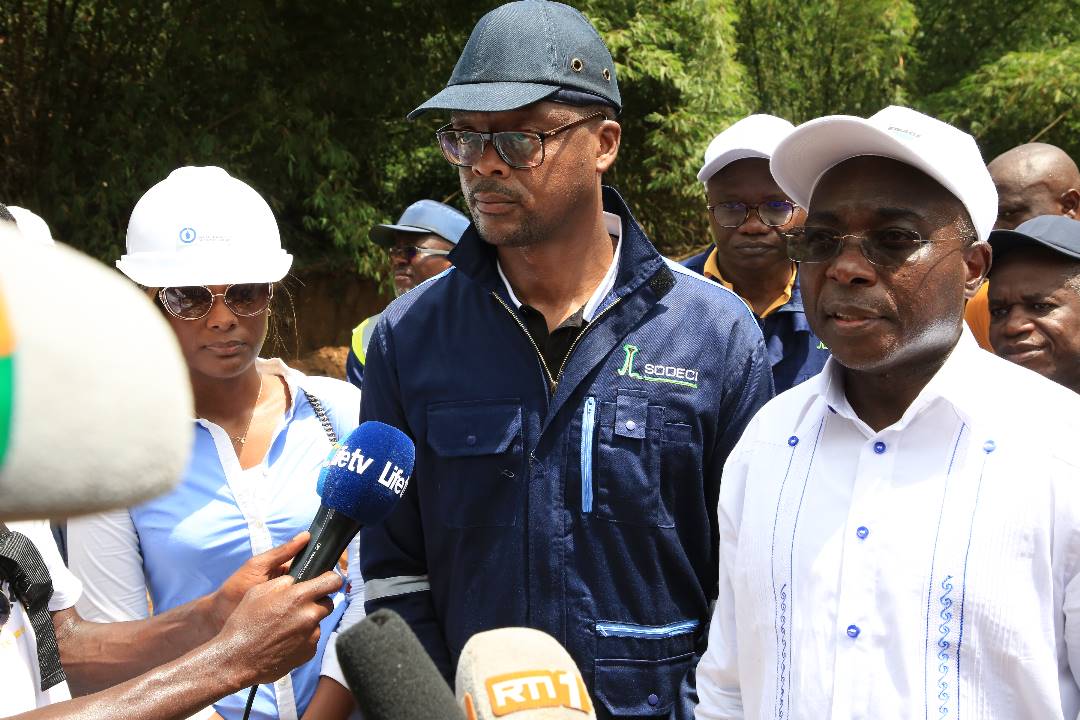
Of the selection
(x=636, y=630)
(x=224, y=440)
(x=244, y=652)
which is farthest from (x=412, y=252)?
(x=244, y=652)

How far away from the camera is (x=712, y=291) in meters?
3.04

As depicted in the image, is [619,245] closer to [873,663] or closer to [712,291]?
[712,291]

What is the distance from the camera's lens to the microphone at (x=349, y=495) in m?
2.36

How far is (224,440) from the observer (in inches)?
128

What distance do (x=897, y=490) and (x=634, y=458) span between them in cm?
75

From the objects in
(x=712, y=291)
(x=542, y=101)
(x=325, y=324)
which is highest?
(x=542, y=101)

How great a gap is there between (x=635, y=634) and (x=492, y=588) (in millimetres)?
364

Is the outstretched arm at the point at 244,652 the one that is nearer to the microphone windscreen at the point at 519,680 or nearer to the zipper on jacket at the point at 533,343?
the zipper on jacket at the point at 533,343

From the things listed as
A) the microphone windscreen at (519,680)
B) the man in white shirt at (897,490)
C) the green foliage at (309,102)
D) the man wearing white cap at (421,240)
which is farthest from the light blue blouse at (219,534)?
the green foliage at (309,102)

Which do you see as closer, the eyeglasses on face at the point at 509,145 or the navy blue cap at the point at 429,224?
the eyeglasses on face at the point at 509,145

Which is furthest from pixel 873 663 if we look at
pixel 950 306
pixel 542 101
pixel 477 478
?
pixel 542 101

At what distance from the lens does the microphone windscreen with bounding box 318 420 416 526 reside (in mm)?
2359

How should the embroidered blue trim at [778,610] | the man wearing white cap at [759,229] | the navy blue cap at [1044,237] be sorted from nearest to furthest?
the embroidered blue trim at [778,610] < the navy blue cap at [1044,237] < the man wearing white cap at [759,229]

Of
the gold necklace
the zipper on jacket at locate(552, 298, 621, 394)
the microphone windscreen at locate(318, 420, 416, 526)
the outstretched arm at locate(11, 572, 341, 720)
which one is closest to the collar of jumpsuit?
the zipper on jacket at locate(552, 298, 621, 394)
